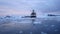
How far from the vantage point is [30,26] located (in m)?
2.72

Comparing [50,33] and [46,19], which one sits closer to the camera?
[50,33]

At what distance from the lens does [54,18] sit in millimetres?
3047

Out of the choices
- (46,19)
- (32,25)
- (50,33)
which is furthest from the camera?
(46,19)

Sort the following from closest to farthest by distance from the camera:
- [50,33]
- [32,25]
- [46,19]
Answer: [50,33] < [32,25] < [46,19]

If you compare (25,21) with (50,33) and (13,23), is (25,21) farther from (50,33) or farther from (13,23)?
(50,33)

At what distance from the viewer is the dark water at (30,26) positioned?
2619 millimetres

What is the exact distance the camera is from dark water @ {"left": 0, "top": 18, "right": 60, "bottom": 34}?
8.59 ft

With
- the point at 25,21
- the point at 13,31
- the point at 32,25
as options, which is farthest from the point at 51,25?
the point at 13,31

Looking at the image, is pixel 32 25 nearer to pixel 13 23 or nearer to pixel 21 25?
pixel 21 25

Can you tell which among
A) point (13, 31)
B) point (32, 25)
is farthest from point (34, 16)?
point (13, 31)

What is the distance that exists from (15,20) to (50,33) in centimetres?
104

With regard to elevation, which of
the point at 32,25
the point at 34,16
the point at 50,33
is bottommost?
the point at 50,33

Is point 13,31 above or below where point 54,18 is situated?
below

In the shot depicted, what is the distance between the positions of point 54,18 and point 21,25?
3.09 feet
